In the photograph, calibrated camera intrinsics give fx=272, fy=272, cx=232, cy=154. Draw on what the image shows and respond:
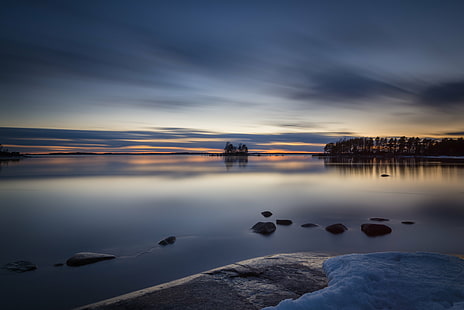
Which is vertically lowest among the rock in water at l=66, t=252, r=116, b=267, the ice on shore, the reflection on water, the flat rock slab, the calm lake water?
the reflection on water

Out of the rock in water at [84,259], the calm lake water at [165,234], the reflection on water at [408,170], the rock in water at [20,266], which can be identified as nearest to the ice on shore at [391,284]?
the calm lake water at [165,234]

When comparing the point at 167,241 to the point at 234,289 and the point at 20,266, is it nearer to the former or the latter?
the point at 20,266

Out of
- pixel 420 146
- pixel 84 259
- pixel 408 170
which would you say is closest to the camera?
pixel 84 259

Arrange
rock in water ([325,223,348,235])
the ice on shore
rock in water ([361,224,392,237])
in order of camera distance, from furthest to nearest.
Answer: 1. rock in water ([325,223,348,235])
2. rock in water ([361,224,392,237])
3. the ice on shore

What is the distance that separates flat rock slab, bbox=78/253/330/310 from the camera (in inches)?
209

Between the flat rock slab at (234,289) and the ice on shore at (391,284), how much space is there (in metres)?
0.62

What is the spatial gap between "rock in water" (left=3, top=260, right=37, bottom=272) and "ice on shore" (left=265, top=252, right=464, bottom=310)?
278 inches

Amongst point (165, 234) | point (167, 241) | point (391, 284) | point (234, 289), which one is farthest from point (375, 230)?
point (165, 234)

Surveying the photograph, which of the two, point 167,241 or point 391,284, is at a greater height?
point 391,284

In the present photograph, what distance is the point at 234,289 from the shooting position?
19.5 ft

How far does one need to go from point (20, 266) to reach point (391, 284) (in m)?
9.39

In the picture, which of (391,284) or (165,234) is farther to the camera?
(165,234)

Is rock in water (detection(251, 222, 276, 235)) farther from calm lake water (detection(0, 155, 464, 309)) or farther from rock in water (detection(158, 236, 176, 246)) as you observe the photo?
rock in water (detection(158, 236, 176, 246))

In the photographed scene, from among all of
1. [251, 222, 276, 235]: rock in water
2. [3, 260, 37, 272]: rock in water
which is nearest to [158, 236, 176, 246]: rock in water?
[251, 222, 276, 235]: rock in water
